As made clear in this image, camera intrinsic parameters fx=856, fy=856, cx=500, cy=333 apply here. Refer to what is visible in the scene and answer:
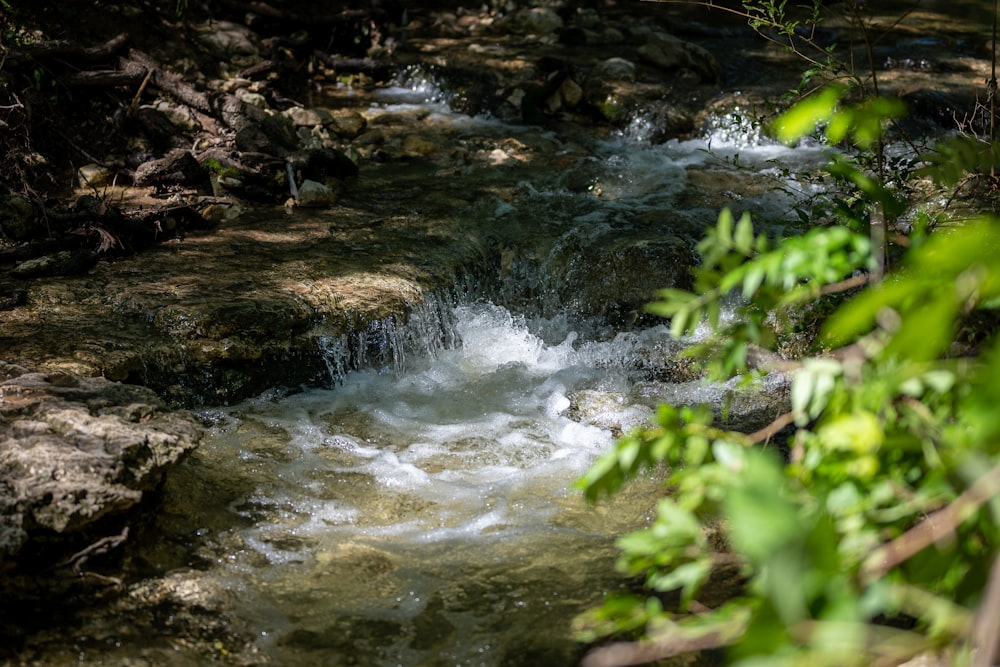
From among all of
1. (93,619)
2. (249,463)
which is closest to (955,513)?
(93,619)

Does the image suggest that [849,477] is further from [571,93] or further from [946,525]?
[571,93]

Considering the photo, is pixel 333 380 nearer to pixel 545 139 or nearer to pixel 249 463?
pixel 249 463

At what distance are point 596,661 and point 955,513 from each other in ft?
5.10

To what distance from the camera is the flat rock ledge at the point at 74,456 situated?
9.27 feet

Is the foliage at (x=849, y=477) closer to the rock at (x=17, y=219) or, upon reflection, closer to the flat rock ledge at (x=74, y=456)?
the flat rock ledge at (x=74, y=456)

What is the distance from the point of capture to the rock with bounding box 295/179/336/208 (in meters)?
6.34

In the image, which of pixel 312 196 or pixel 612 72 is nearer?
pixel 312 196

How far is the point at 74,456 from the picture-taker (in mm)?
3021

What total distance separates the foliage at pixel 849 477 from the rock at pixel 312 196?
4858 mm

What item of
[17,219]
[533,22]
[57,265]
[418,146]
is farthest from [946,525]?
[533,22]

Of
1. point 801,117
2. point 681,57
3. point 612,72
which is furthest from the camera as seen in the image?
point 681,57

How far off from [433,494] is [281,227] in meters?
2.84

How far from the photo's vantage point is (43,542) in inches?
112

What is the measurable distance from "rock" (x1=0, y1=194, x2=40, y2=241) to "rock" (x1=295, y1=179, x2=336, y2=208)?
1.76m
